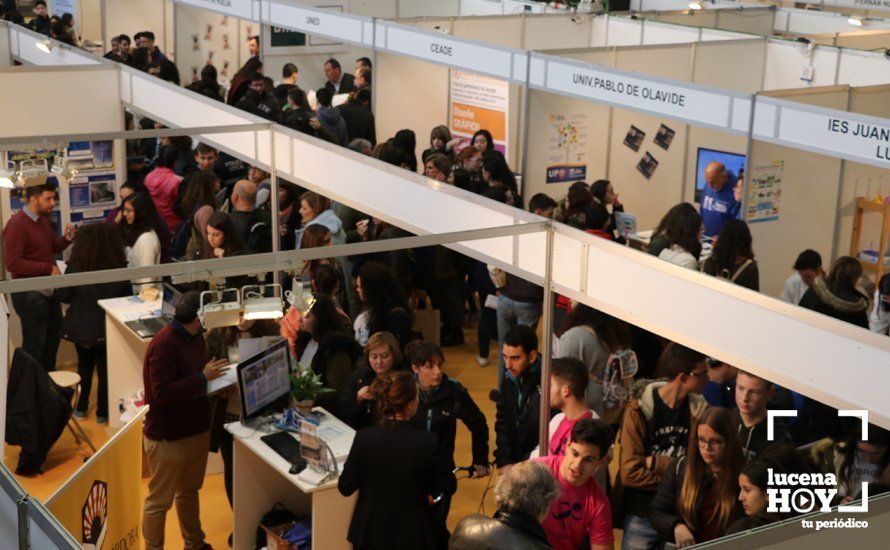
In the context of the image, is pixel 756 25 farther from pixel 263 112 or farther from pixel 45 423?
pixel 45 423

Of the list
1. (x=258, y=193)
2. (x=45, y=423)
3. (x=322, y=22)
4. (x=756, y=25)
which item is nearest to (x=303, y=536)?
(x=45, y=423)

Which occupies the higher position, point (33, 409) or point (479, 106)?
point (479, 106)

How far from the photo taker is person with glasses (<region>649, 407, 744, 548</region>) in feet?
10.6

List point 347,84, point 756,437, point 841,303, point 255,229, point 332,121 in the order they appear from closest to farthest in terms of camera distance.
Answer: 1. point 756,437
2. point 841,303
3. point 255,229
4. point 332,121
5. point 347,84

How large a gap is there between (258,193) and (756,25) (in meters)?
6.45

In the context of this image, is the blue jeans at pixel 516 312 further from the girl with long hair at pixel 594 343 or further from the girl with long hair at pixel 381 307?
the girl with long hair at pixel 594 343

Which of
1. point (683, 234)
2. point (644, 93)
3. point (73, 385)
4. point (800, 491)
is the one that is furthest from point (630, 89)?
point (800, 491)

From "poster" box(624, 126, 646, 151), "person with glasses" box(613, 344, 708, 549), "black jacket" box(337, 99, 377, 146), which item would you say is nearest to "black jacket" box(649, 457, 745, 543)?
"person with glasses" box(613, 344, 708, 549)

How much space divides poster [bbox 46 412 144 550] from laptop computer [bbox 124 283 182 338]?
2153 millimetres

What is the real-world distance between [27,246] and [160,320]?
0.96 meters

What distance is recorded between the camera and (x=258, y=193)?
693cm

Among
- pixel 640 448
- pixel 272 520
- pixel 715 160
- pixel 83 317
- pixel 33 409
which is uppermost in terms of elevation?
pixel 715 160

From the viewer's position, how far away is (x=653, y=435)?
366cm

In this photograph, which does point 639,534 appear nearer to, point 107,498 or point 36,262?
point 107,498
